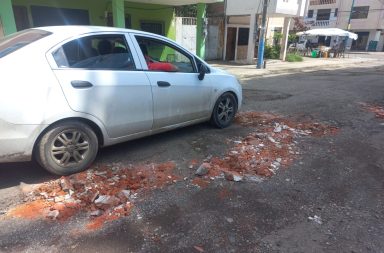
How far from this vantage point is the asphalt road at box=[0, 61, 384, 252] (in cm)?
271

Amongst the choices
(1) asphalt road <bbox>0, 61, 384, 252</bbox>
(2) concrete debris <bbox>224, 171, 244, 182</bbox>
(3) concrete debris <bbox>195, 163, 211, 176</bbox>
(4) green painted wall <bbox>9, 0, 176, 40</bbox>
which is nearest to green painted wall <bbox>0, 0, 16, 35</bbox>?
(4) green painted wall <bbox>9, 0, 176, 40</bbox>

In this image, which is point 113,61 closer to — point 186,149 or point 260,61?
point 186,149

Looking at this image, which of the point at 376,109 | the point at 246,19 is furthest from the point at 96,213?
the point at 246,19

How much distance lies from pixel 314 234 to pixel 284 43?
69.6 feet

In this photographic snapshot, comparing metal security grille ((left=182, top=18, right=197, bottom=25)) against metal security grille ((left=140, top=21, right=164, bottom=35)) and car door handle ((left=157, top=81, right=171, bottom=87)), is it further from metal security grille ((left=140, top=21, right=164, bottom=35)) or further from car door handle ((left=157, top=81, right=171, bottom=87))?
car door handle ((left=157, top=81, right=171, bottom=87))

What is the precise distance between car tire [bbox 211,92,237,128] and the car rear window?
297 cm

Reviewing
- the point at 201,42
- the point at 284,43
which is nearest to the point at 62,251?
the point at 201,42

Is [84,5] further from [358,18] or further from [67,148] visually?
[358,18]

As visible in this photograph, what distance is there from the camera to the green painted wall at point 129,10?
12.1 metres

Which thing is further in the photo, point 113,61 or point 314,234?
point 113,61

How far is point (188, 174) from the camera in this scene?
3.97 meters

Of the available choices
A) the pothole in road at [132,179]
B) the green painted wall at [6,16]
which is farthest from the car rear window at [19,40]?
the green painted wall at [6,16]

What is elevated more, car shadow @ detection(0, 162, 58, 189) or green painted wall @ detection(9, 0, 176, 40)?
green painted wall @ detection(9, 0, 176, 40)

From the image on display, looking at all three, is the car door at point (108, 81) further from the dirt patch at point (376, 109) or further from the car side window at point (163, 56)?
the dirt patch at point (376, 109)
